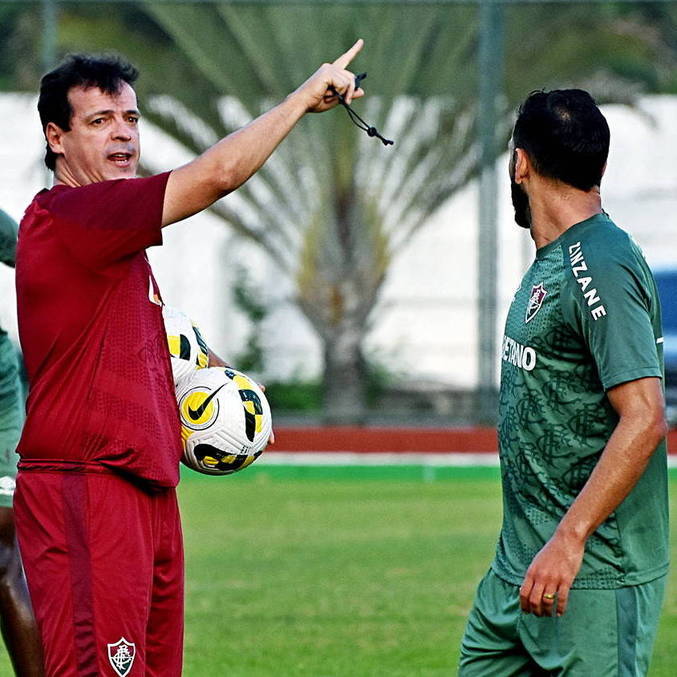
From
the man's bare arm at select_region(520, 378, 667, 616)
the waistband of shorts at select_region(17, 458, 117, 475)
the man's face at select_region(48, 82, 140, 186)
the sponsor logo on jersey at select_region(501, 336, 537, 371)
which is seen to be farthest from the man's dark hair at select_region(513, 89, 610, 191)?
the waistband of shorts at select_region(17, 458, 117, 475)

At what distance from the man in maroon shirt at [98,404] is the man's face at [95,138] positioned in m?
0.18

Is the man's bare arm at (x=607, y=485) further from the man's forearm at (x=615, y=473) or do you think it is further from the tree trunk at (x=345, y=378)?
the tree trunk at (x=345, y=378)

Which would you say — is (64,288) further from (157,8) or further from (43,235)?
(157,8)

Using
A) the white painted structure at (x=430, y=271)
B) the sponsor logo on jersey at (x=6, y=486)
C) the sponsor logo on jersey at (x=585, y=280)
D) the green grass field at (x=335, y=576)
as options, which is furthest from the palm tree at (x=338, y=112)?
the sponsor logo on jersey at (x=585, y=280)

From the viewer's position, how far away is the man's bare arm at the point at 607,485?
409cm

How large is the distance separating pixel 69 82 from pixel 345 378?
1443 centimetres

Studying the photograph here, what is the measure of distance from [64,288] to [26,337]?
0.22 metres

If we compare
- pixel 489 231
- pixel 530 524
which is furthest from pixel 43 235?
pixel 489 231

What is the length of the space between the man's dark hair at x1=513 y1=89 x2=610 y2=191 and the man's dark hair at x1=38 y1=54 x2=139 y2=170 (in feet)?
4.13

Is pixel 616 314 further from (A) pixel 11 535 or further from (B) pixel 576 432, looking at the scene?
(A) pixel 11 535

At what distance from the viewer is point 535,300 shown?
14.5ft

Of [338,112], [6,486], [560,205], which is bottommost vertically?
[6,486]

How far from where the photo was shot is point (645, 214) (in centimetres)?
1916

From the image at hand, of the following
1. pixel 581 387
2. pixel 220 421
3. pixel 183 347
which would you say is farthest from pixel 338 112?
pixel 581 387
